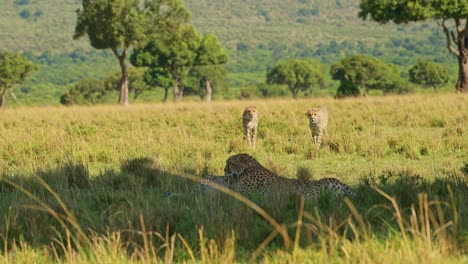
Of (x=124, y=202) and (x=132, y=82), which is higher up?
(x=124, y=202)

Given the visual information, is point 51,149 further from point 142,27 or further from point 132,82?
point 132,82

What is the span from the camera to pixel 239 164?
26.8 ft

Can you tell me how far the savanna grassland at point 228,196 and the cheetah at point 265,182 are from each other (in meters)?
0.29

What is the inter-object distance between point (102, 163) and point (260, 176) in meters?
4.58

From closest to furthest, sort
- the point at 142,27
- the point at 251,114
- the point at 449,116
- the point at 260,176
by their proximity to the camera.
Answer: the point at 260,176
the point at 251,114
the point at 449,116
the point at 142,27

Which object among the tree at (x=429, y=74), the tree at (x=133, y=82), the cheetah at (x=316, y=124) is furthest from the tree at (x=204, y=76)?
the cheetah at (x=316, y=124)

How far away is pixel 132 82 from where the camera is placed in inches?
4592

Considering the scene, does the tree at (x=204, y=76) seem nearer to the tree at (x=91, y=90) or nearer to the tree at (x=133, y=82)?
the tree at (x=133, y=82)

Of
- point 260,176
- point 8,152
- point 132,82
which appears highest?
point 260,176

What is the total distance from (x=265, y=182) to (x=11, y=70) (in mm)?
→ 72585

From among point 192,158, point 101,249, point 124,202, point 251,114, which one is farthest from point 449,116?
point 101,249

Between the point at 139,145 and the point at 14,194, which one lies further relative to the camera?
the point at 139,145

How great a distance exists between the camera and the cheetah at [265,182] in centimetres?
721

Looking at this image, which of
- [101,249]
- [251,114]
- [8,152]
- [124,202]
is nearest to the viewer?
[101,249]
